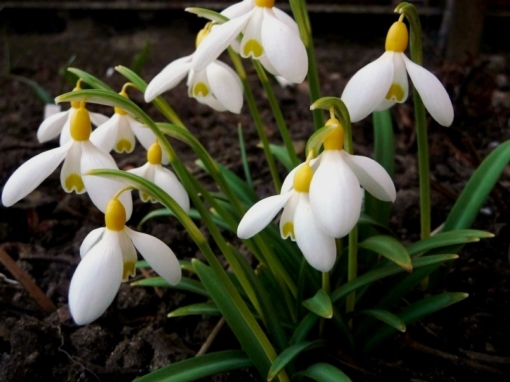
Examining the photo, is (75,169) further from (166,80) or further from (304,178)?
(304,178)

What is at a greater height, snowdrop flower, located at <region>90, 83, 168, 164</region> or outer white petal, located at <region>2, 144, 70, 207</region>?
outer white petal, located at <region>2, 144, 70, 207</region>

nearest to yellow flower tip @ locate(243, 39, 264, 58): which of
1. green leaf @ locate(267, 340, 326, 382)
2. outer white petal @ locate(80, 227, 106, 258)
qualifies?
outer white petal @ locate(80, 227, 106, 258)

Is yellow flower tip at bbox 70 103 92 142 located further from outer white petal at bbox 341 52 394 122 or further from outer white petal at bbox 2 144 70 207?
outer white petal at bbox 341 52 394 122

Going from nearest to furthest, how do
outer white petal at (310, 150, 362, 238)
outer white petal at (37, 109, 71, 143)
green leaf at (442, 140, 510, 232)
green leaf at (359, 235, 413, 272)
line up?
outer white petal at (310, 150, 362, 238), green leaf at (359, 235, 413, 272), outer white petal at (37, 109, 71, 143), green leaf at (442, 140, 510, 232)

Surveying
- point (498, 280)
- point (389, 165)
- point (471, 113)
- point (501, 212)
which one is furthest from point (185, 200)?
point (471, 113)

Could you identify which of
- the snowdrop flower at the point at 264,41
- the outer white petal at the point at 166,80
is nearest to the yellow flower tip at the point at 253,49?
the snowdrop flower at the point at 264,41

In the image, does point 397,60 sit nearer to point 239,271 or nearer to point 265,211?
point 265,211

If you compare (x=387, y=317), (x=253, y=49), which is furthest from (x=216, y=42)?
(x=387, y=317)
